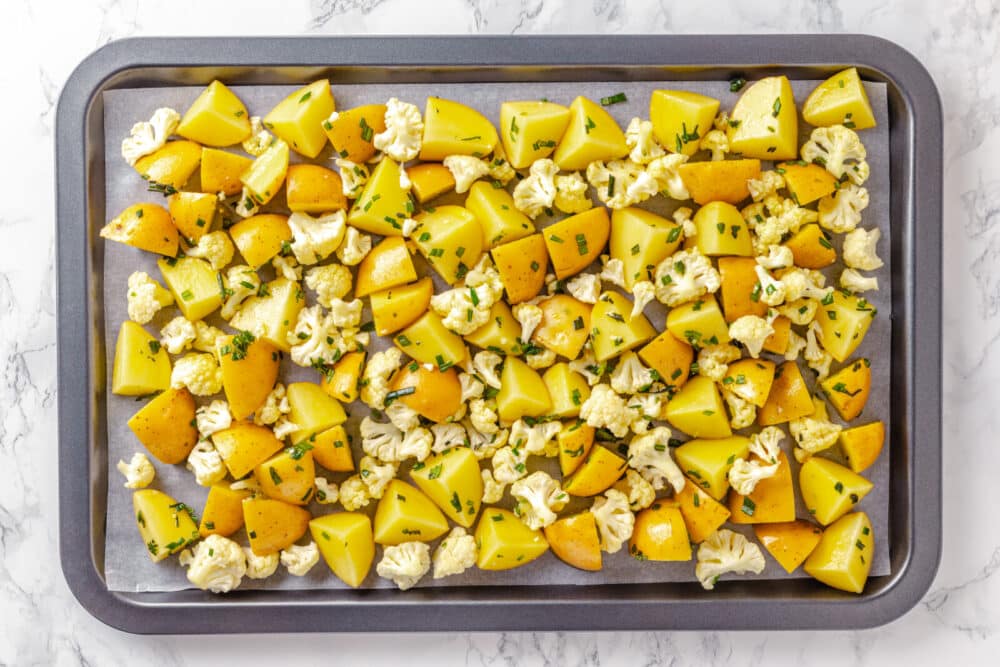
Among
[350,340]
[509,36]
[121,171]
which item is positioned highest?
[509,36]

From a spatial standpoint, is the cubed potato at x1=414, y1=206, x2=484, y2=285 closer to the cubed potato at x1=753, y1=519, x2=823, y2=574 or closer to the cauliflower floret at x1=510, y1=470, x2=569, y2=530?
the cauliflower floret at x1=510, y1=470, x2=569, y2=530

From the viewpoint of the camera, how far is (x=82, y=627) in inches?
84.2

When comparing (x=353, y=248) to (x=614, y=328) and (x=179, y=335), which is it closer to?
(x=179, y=335)

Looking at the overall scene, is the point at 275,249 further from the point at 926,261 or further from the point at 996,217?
the point at 996,217

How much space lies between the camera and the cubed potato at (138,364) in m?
1.95

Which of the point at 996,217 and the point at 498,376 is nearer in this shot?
the point at 498,376

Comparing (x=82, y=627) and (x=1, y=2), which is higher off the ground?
(x=1, y=2)

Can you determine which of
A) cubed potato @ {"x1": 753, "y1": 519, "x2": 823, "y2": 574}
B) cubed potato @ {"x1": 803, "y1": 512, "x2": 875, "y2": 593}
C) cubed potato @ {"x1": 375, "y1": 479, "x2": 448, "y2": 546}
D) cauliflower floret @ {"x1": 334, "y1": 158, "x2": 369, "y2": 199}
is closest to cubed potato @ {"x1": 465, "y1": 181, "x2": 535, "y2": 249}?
cauliflower floret @ {"x1": 334, "y1": 158, "x2": 369, "y2": 199}

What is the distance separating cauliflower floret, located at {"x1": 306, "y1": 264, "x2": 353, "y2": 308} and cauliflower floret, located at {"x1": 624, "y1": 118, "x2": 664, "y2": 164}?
0.77 m

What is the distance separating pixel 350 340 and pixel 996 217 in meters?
1.74

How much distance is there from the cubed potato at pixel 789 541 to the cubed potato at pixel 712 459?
0.51ft

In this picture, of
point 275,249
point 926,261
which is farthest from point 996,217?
point 275,249

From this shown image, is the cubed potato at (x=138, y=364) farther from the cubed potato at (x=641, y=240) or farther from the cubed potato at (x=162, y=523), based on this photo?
the cubed potato at (x=641, y=240)

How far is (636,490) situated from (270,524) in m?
0.91
